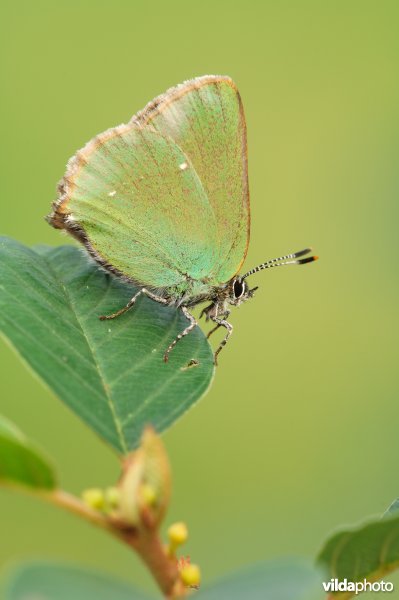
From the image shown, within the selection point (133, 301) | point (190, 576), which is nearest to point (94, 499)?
point (190, 576)

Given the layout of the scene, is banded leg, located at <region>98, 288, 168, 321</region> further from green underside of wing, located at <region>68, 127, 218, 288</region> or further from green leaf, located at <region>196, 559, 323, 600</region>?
green leaf, located at <region>196, 559, 323, 600</region>

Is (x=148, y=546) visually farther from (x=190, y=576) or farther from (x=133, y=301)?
(x=133, y=301)

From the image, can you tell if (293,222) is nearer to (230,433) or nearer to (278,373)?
(278,373)

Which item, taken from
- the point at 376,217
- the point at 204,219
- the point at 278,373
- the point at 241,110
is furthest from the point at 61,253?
the point at 376,217

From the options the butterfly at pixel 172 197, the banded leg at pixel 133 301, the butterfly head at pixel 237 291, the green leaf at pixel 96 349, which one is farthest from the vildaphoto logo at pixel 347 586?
the butterfly head at pixel 237 291

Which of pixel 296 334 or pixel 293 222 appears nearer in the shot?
pixel 296 334

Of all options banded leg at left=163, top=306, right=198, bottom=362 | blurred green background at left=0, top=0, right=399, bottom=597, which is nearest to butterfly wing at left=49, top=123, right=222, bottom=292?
banded leg at left=163, top=306, right=198, bottom=362
